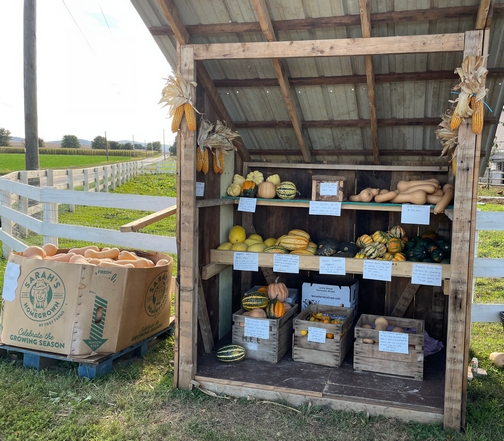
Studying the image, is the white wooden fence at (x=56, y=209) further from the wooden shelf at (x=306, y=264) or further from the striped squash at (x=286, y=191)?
the striped squash at (x=286, y=191)

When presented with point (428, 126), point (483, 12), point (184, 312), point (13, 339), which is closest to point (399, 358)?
point (184, 312)

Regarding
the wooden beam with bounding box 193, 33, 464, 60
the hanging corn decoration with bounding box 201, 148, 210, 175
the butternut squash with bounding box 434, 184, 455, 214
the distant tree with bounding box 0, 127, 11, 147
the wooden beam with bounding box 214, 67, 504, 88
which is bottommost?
the butternut squash with bounding box 434, 184, 455, 214

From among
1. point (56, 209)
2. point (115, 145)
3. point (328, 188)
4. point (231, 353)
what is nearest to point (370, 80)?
point (328, 188)

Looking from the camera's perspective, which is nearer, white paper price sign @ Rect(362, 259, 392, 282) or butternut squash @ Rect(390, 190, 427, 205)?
white paper price sign @ Rect(362, 259, 392, 282)

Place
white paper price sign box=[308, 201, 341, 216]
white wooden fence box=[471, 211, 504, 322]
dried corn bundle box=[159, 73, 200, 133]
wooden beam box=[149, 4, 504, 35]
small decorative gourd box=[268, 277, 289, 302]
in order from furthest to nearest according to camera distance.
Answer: white wooden fence box=[471, 211, 504, 322], small decorative gourd box=[268, 277, 289, 302], white paper price sign box=[308, 201, 341, 216], dried corn bundle box=[159, 73, 200, 133], wooden beam box=[149, 4, 504, 35]

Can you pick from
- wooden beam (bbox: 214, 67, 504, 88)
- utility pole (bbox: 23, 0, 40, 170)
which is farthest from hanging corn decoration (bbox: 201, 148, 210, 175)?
utility pole (bbox: 23, 0, 40, 170)

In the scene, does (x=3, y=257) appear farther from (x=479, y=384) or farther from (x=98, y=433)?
(x=479, y=384)

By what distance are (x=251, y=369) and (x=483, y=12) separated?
3.32 m

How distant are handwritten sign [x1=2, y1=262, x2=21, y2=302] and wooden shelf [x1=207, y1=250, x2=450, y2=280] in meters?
1.69

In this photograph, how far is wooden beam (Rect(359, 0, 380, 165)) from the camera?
11.3 ft

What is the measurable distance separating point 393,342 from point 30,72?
26.4 ft

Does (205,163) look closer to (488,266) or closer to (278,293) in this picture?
(278,293)

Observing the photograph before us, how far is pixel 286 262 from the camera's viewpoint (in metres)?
4.39

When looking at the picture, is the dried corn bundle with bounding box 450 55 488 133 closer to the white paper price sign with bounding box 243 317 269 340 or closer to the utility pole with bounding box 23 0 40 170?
the white paper price sign with bounding box 243 317 269 340
